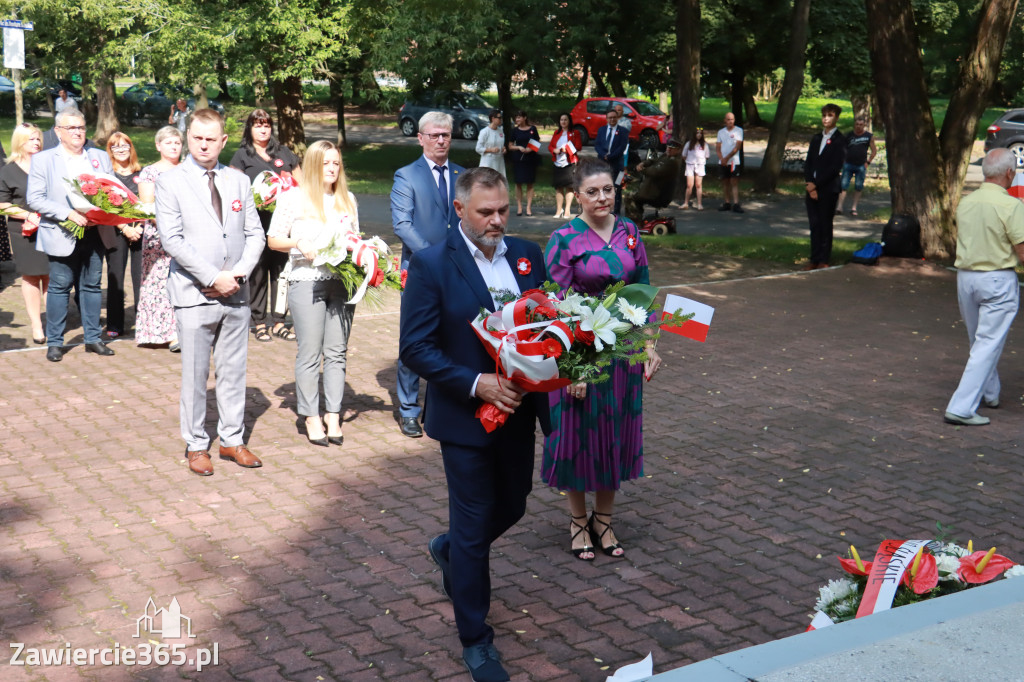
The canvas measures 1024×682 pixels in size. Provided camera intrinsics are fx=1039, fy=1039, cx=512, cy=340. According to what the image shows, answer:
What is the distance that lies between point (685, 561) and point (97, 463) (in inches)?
160

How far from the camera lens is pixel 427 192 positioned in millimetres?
7570

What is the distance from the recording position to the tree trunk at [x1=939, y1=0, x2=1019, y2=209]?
579 inches

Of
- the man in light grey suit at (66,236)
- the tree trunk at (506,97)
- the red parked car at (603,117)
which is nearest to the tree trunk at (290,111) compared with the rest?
the tree trunk at (506,97)

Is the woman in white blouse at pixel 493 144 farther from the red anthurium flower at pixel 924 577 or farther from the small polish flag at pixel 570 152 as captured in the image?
the red anthurium flower at pixel 924 577

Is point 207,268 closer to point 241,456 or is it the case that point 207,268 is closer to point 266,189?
point 241,456

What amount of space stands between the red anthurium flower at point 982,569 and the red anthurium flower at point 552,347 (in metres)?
1.78

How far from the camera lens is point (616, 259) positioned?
18.4ft

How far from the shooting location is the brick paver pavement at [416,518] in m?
4.82

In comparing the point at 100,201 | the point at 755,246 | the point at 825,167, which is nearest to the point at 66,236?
the point at 100,201

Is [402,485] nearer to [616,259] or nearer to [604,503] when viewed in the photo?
[604,503]

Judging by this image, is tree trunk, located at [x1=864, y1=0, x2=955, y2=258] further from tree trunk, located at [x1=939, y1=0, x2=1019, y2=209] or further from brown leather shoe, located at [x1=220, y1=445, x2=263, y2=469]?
brown leather shoe, located at [x1=220, y1=445, x2=263, y2=469]

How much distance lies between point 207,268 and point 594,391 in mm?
2626

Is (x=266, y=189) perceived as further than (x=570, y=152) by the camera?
No

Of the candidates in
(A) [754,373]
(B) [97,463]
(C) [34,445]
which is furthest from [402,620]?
(A) [754,373]
